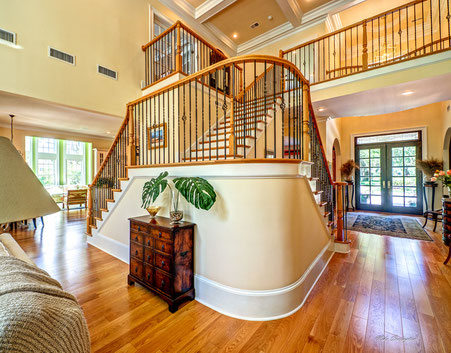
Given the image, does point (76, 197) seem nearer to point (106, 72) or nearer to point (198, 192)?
point (106, 72)

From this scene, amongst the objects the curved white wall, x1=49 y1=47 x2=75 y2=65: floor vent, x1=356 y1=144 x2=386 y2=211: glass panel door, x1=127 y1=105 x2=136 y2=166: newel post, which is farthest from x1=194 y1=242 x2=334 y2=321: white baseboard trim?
x1=356 y1=144 x2=386 y2=211: glass panel door

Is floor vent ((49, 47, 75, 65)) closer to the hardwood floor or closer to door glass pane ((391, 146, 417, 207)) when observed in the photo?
the hardwood floor

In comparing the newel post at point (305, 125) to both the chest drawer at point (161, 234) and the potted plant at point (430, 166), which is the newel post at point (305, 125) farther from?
the potted plant at point (430, 166)

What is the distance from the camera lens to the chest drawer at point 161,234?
6.86ft

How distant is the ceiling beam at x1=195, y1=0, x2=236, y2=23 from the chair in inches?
257

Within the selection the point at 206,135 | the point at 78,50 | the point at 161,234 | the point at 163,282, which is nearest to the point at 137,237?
the point at 161,234

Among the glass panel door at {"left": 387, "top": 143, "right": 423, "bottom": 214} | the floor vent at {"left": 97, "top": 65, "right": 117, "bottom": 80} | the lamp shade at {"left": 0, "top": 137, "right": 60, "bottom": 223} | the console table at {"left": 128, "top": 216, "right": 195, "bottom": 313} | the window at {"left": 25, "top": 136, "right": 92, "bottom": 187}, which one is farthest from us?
the window at {"left": 25, "top": 136, "right": 92, "bottom": 187}

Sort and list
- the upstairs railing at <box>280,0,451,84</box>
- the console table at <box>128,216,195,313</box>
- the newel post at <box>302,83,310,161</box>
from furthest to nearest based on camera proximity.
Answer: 1. the upstairs railing at <box>280,0,451,84</box>
2. the newel post at <box>302,83,310,161</box>
3. the console table at <box>128,216,195,313</box>

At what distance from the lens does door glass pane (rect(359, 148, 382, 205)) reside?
25.0ft

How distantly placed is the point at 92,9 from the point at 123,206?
13.0ft

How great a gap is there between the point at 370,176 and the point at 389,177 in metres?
0.55

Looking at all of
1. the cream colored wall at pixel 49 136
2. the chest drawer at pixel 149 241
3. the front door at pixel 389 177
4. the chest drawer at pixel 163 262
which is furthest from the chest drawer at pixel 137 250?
the front door at pixel 389 177

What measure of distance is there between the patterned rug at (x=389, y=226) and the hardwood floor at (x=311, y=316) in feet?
5.15

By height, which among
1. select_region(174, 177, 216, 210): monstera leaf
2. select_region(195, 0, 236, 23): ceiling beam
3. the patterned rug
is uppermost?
select_region(195, 0, 236, 23): ceiling beam
